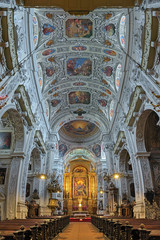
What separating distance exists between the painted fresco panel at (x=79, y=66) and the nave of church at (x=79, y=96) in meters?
0.09

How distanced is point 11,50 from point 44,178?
12753 mm

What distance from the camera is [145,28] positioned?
9180 mm

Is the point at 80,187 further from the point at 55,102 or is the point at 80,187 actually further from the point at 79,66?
the point at 79,66

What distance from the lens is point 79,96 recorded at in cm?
2233

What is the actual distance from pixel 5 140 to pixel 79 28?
31.1ft

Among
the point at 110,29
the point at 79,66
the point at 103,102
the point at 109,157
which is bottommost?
the point at 109,157

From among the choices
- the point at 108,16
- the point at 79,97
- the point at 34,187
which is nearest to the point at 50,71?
the point at 79,97

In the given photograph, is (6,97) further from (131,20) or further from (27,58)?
(131,20)

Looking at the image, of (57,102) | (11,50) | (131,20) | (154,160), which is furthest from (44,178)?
(131,20)

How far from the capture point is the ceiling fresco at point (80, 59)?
12945 millimetres

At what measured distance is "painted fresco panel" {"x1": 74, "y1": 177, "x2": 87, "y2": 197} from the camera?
40.0 metres

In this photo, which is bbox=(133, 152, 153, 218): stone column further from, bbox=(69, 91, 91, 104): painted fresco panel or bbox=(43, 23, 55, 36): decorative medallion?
bbox=(69, 91, 91, 104): painted fresco panel

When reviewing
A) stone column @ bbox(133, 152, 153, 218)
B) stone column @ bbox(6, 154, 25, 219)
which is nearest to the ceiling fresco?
stone column @ bbox(133, 152, 153, 218)

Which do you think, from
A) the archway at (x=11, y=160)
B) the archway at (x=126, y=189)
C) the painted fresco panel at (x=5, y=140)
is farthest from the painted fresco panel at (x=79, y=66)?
the archway at (x=126, y=189)
